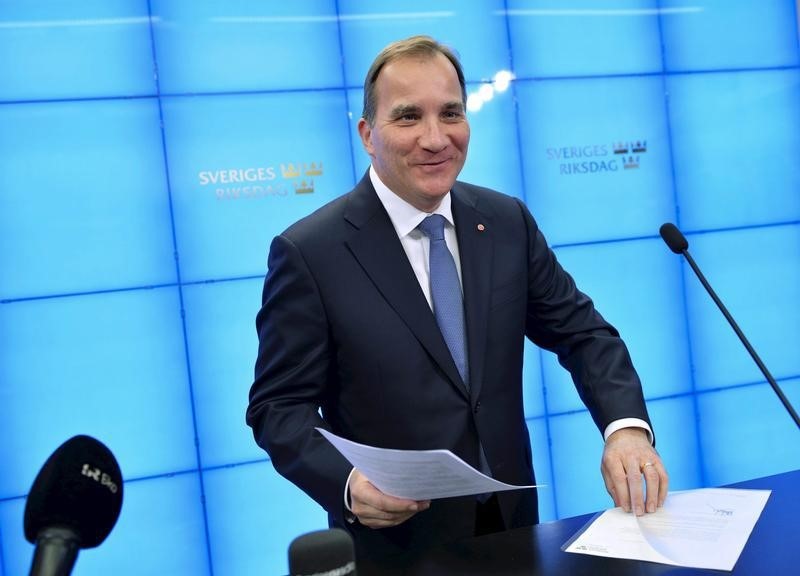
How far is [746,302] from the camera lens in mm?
4750

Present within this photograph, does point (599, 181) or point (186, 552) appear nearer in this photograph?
point (186, 552)

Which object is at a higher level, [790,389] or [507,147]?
[507,147]

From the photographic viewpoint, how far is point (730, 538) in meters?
1.28

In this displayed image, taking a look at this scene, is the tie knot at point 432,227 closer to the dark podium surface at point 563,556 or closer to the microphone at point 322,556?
the dark podium surface at point 563,556

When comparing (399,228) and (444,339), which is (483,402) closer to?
(444,339)

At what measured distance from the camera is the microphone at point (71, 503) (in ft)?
2.60

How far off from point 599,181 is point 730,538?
11.1 feet

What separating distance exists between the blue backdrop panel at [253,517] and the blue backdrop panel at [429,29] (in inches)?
84.5

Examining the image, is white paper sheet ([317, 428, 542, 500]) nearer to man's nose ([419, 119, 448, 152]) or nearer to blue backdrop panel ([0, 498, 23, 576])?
man's nose ([419, 119, 448, 152])

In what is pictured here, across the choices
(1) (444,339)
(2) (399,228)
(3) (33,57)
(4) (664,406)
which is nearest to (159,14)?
(3) (33,57)

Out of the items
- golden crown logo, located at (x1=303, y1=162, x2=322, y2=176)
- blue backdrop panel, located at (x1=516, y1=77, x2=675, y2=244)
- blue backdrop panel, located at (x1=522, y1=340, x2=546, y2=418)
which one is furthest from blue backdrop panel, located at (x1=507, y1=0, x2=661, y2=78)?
blue backdrop panel, located at (x1=522, y1=340, x2=546, y2=418)

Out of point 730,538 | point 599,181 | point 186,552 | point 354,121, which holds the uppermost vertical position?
point 354,121

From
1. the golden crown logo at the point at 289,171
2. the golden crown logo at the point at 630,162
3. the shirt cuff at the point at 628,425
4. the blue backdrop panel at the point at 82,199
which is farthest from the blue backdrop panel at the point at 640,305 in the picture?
the shirt cuff at the point at 628,425

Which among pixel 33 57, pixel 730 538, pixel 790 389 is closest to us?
pixel 730 538
